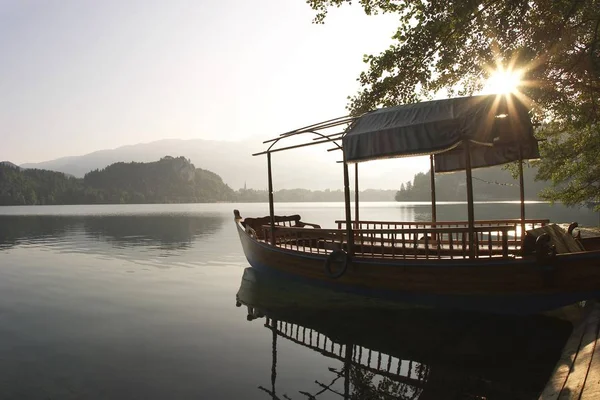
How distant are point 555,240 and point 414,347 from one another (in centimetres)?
402

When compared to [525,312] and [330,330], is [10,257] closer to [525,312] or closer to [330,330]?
[330,330]

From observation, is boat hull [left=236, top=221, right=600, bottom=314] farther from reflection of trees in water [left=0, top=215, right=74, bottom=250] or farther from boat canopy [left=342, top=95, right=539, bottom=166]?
reflection of trees in water [left=0, top=215, right=74, bottom=250]

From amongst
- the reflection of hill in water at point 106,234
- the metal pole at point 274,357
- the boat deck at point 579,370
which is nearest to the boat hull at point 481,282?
the boat deck at point 579,370

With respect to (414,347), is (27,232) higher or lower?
higher

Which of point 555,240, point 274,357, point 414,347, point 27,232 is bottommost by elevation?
point 274,357

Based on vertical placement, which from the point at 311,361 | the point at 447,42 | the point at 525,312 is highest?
the point at 447,42

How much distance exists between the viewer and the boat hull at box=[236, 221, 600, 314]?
8031 mm

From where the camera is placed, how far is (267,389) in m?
6.49

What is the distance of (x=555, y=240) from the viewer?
8922 millimetres

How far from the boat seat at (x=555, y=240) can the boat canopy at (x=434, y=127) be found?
7.34 ft

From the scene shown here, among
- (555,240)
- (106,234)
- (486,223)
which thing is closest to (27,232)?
(106,234)

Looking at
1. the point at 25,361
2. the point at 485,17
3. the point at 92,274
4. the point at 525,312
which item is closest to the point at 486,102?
the point at 525,312

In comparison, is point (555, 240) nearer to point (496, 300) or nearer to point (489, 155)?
point (496, 300)

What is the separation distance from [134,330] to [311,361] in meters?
4.56
